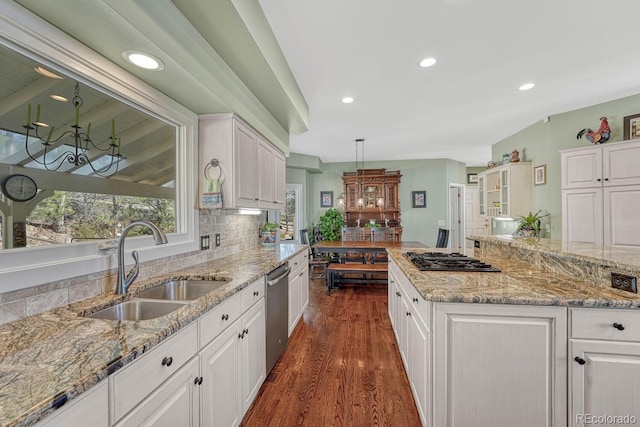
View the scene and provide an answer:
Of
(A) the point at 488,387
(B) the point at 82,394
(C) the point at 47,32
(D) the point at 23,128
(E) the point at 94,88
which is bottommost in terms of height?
(A) the point at 488,387

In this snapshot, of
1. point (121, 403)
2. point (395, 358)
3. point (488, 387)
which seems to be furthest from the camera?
point (395, 358)

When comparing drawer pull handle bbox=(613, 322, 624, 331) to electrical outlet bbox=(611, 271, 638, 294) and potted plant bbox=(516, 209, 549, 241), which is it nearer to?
electrical outlet bbox=(611, 271, 638, 294)

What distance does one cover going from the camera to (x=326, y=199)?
7.43m

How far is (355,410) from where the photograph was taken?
6.10ft

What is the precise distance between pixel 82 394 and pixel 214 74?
1.80 m

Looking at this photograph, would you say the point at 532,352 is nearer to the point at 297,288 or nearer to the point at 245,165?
the point at 297,288

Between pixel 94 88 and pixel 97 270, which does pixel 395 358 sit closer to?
pixel 97 270

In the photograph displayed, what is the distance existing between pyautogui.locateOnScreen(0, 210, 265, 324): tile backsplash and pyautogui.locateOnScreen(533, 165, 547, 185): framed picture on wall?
4.49 meters

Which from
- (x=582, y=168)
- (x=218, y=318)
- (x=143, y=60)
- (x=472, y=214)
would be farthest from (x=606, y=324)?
(x=472, y=214)

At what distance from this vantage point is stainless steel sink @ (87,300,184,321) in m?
1.39

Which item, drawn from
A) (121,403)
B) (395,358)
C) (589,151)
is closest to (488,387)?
(395,358)

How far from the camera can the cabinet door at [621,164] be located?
10.6 ft

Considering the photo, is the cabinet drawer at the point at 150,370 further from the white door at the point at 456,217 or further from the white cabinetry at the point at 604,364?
the white door at the point at 456,217

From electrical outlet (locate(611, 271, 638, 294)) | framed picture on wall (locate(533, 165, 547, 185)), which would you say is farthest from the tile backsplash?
framed picture on wall (locate(533, 165, 547, 185))
